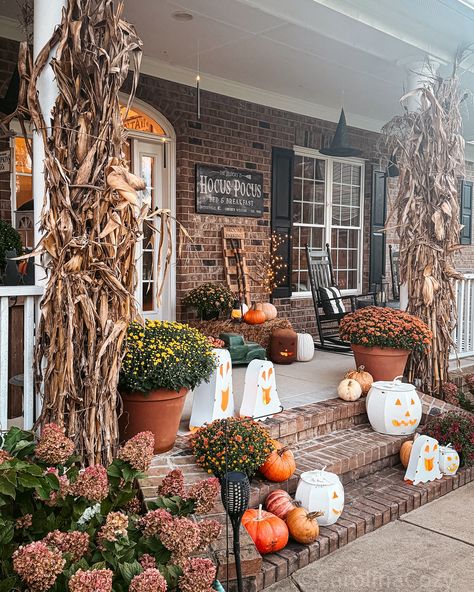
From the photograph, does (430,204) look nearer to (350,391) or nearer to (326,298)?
(350,391)

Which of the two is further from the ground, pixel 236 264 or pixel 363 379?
pixel 236 264

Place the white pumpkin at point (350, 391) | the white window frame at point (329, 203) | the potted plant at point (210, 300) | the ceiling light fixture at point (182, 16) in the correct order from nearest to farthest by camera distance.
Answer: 1. the white pumpkin at point (350, 391)
2. the ceiling light fixture at point (182, 16)
3. the potted plant at point (210, 300)
4. the white window frame at point (329, 203)

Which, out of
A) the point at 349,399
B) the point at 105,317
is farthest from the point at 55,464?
the point at 349,399

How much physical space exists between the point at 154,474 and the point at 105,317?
82 cm

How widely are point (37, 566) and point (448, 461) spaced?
2821 mm

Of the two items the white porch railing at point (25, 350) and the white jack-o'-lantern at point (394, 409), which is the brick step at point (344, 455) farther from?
the white porch railing at point (25, 350)

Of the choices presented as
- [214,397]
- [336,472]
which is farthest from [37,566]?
[336,472]

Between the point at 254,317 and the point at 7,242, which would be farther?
the point at 254,317


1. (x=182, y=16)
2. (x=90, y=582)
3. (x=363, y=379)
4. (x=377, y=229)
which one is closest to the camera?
(x=90, y=582)

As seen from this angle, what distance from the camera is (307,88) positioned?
648cm

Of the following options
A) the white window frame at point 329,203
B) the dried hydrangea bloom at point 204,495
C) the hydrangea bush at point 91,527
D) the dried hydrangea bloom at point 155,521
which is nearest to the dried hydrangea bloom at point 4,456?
the hydrangea bush at point 91,527

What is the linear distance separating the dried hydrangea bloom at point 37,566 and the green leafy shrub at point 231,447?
1259 millimetres

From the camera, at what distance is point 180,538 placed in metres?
1.70

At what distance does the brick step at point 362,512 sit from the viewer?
8.21ft
